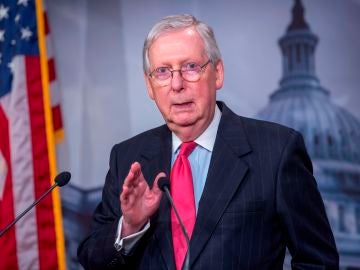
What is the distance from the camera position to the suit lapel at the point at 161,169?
1525 millimetres

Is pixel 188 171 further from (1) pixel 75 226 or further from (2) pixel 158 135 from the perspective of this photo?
(1) pixel 75 226

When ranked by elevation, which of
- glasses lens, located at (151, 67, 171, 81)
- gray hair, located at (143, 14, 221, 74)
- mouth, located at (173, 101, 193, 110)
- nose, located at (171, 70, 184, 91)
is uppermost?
gray hair, located at (143, 14, 221, 74)

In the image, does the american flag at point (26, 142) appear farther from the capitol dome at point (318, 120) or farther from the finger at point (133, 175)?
the finger at point (133, 175)

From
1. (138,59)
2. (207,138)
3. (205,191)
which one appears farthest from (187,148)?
(138,59)

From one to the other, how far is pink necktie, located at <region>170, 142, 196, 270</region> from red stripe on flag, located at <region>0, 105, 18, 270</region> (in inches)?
63.9

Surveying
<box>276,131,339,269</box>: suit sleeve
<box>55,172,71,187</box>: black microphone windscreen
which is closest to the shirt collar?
<box>276,131,339,269</box>: suit sleeve

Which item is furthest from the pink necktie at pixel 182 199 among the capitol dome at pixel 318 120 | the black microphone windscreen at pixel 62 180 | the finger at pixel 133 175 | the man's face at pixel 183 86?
the capitol dome at pixel 318 120

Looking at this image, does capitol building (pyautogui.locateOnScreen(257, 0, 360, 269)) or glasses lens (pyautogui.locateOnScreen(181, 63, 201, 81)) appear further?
capitol building (pyautogui.locateOnScreen(257, 0, 360, 269))

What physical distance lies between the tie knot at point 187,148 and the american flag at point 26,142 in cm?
161

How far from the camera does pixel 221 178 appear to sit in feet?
5.13

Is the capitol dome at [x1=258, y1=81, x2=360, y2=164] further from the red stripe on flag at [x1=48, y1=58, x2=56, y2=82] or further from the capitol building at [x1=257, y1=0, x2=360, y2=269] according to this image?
the red stripe on flag at [x1=48, y1=58, x2=56, y2=82]

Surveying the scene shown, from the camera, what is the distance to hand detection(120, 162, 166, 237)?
4.67 feet

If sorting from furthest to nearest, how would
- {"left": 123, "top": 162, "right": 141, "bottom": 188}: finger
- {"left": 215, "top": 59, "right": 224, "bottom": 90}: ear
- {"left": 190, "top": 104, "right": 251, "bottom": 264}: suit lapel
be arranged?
{"left": 215, "top": 59, "right": 224, "bottom": 90}: ear
{"left": 190, "top": 104, "right": 251, "bottom": 264}: suit lapel
{"left": 123, "top": 162, "right": 141, "bottom": 188}: finger

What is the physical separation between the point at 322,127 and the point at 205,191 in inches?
79.6
